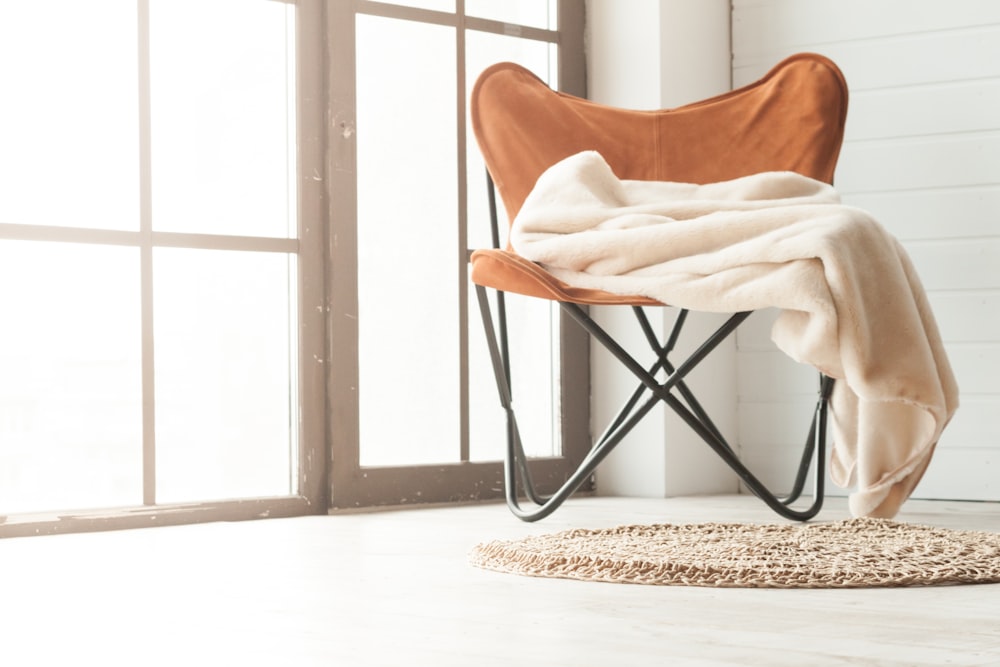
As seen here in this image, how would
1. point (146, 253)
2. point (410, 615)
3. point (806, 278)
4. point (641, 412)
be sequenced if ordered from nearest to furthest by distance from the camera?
point (410, 615), point (806, 278), point (641, 412), point (146, 253)

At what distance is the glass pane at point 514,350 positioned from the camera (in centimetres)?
341

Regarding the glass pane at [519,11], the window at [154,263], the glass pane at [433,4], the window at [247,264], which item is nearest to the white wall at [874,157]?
the glass pane at [519,11]

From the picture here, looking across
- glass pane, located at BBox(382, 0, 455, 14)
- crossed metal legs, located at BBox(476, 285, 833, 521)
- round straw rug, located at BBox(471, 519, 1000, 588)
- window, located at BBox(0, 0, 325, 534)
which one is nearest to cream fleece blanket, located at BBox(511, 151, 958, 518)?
crossed metal legs, located at BBox(476, 285, 833, 521)

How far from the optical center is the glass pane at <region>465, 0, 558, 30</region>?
3471 millimetres

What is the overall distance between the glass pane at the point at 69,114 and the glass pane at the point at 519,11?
90 cm

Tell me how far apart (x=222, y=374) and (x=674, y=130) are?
1.08m

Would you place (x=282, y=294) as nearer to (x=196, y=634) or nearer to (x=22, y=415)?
(x=22, y=415)

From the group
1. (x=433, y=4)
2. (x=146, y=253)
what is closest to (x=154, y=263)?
(x=146, y=253)

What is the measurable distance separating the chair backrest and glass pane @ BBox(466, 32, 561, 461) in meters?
0.53

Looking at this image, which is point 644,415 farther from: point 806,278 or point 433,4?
point 433,4

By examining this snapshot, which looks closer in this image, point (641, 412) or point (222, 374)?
point (641, 412)

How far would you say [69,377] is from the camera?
2.76 meters

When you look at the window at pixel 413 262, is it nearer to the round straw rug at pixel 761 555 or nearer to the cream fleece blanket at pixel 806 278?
the cream fleece blanket at pixel 806 278

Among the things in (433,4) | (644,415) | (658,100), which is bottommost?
(644,415)
